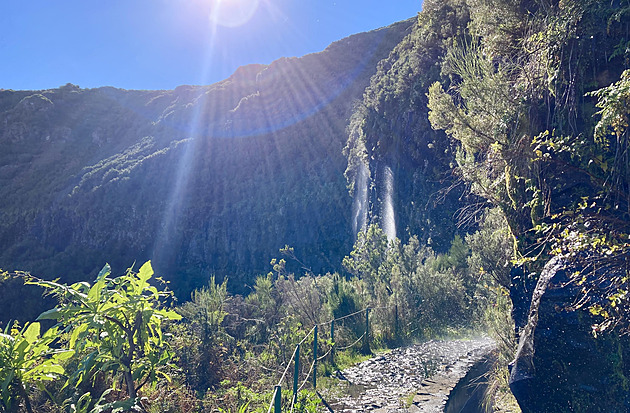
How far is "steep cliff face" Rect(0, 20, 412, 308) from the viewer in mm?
34062

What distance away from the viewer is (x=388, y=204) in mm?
18906

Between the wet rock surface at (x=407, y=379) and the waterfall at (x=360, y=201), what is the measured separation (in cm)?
1557

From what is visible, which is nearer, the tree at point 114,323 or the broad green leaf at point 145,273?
the tree at point 114,323

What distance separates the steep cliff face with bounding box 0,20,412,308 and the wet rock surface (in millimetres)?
19813

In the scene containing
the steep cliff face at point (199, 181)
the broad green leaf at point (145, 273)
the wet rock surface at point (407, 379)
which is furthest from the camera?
the steep cliff face at point (199, 181)

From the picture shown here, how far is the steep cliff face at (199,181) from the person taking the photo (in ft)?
112

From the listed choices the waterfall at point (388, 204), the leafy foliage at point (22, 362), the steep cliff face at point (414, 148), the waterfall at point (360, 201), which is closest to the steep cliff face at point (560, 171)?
the leafy foliage at point (22, 362)

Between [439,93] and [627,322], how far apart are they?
11.2ft

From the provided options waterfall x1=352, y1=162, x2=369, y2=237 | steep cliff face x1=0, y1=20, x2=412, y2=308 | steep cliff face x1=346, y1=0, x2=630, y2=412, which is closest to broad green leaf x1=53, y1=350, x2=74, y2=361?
steep cliff face x1=346, y1=0, x2=630, y2=412

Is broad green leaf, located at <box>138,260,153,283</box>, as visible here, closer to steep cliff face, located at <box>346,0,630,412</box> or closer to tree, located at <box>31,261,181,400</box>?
tree, located at <box>31,261,181,400</box>

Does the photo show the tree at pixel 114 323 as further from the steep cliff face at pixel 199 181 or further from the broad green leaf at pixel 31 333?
the steep cliff face at pixel 199 181

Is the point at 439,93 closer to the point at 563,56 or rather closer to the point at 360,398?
the point at 563,56

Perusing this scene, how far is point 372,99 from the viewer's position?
20422 millimetres

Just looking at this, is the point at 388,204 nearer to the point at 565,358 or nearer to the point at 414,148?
the point at 414,148
